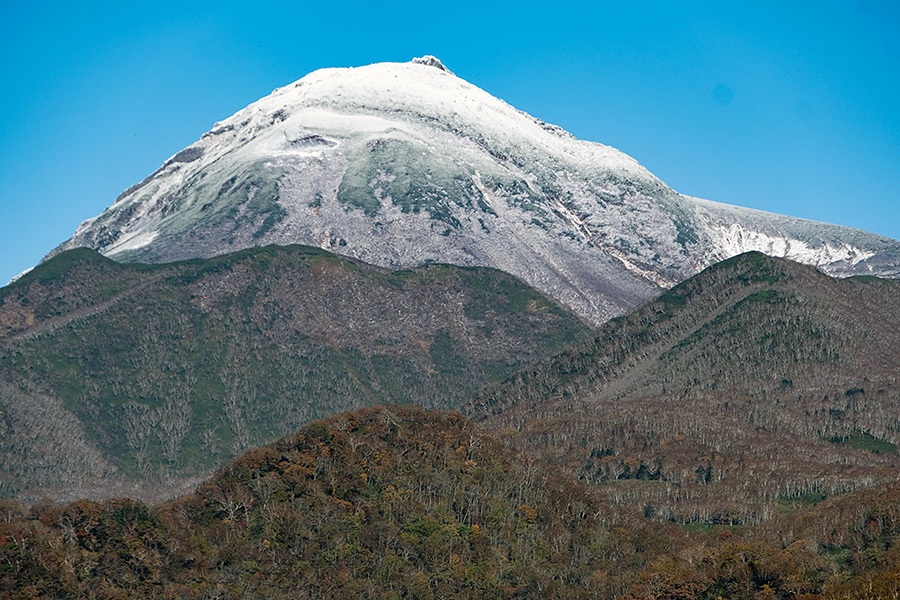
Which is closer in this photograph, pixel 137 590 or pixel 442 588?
pixel 137 590

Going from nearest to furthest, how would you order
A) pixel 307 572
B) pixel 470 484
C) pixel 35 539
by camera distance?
pixel 35 539
pixel 307 572
pixel 470 484

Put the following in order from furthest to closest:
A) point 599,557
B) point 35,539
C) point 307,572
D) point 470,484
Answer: point 470,484 < point 599,557 < point 307,572 < point 35,539

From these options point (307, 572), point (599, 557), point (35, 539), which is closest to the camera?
point (35, 539)

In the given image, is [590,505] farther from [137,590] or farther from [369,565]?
[137,590]

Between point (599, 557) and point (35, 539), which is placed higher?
point (35, 539)

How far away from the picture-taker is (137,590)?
147 m

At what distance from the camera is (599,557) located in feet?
566

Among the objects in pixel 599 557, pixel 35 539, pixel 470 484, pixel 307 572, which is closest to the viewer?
pixel 35 539

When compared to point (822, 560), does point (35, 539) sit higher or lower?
higher

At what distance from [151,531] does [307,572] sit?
2124cm

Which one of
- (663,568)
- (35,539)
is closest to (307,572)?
(35,539)

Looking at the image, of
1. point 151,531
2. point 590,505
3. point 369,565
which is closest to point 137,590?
point 151,531

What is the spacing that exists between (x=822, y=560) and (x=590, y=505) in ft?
151

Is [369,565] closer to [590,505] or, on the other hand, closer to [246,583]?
[246,583]
